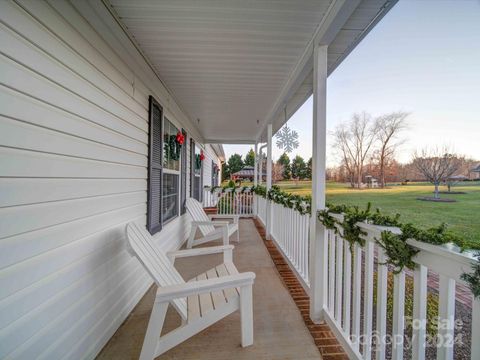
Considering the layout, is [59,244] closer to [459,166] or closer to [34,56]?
[34,56]

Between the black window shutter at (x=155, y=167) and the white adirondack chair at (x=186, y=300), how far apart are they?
743 millimetres

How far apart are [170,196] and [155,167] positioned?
0.98 meters

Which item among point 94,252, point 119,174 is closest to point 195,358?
point 94,252

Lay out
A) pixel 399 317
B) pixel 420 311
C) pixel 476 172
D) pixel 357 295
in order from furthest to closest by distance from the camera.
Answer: pixel 357 295, pixel 399 317, pixel 420 311, pixel 476 172

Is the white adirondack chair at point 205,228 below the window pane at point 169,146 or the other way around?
below

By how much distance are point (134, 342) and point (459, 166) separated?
2.37 metres

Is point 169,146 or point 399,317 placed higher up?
point 169,146

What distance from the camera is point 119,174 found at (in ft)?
7.01

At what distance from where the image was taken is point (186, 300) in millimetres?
1855

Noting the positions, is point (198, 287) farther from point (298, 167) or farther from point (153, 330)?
point (298, 167)

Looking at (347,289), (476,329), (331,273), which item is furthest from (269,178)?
(476,329)

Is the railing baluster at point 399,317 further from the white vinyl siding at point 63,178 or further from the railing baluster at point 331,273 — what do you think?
the white vinyl siding at point 63,178

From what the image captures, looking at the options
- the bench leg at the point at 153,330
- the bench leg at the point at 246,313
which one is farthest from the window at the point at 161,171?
the bench leg at the point at 246,313

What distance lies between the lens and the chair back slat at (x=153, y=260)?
1794mm
